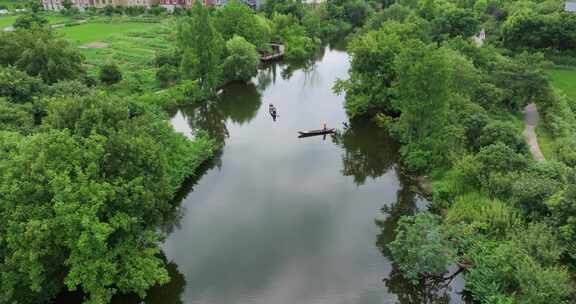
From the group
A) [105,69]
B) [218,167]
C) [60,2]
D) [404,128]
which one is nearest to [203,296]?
[218,167]

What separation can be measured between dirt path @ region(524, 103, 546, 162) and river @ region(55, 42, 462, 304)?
8.86 m

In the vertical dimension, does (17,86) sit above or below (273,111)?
→ above

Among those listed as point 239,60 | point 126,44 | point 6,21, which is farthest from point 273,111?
point 6,21

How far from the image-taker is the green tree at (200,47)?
41.1 metres

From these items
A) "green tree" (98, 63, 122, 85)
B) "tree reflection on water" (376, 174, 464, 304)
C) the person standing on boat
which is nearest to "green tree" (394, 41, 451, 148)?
"tree reflection on water" (376, 174, 464, 304)

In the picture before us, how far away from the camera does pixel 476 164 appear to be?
78.0ft

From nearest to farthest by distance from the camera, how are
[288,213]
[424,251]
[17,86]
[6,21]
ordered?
[424,251]
[288,213]
[17,86]
[6,21]

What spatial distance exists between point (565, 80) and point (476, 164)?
1072 inches

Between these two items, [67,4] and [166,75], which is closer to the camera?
[166,75]

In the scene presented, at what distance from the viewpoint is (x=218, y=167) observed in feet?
102

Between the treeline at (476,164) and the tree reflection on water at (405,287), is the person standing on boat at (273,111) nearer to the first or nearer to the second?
the treeline at (476,164)

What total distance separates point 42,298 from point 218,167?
15.6 m

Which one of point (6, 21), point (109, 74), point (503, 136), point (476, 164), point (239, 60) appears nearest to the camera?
point (476, 164)

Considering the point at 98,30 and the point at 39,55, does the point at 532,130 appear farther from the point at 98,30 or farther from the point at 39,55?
the point at 98,30
